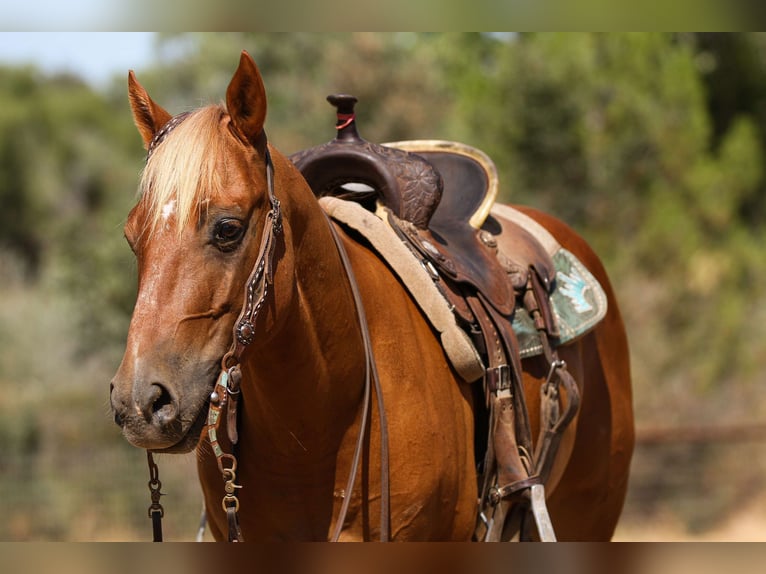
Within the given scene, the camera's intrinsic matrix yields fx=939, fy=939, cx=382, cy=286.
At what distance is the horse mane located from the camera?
7.68ft

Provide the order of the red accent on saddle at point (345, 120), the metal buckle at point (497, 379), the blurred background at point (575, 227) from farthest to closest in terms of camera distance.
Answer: the blurred background at point (575, 227)
the red accent on saddle at point (345, 120)
the metal buckle at point (497, 379)

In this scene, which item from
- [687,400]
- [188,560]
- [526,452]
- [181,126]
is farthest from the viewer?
[687,400]

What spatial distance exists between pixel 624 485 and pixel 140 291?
3.07 m

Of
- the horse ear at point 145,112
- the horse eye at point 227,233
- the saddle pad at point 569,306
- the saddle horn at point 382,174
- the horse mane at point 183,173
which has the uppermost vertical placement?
the horse ear at point 145,112

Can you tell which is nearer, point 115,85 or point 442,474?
point 442,474

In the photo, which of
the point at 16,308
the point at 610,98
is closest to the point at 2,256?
the point at 16,308

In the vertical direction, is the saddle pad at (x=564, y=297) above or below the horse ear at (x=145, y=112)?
below

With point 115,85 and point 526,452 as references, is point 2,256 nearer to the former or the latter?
point 115,85

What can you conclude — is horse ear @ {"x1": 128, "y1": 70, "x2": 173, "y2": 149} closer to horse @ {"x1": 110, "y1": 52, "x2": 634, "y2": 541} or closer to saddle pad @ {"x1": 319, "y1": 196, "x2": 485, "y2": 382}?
horse @ {"x1": 110, "y1": 52, "x2": 634, "y2": 541}

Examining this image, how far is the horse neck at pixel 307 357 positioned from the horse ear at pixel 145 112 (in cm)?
37

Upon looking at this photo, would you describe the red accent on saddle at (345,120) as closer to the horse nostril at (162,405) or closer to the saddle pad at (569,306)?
the saddle pad at (569,306)

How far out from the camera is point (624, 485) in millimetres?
4625

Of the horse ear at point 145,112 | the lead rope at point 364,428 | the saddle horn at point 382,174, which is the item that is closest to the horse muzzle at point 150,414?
the lead rope at point 364,428

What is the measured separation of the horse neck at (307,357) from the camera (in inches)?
107
